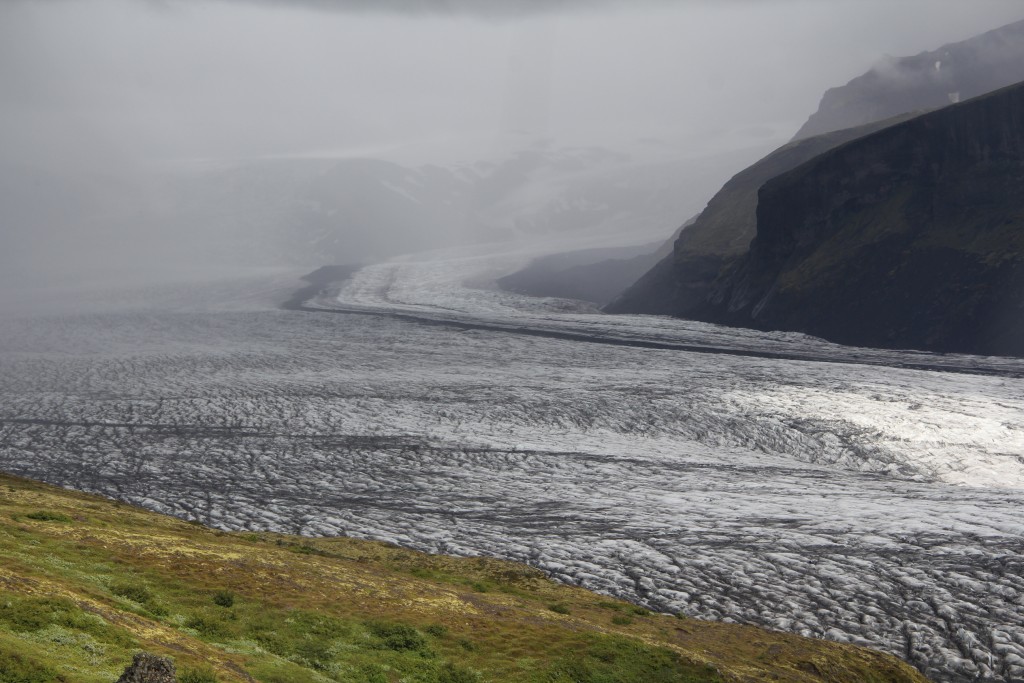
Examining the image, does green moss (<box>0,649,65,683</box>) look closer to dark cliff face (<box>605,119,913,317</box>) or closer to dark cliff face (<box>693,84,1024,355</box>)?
dark cliff face (<box>693,84,1024,355</box>)

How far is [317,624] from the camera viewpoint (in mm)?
23672

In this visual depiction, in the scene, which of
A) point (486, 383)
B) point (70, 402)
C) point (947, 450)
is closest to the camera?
point (947, 450)

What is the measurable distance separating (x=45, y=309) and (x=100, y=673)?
542 ft

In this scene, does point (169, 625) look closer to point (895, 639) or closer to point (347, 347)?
point (895, 639)

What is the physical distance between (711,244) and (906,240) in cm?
4455

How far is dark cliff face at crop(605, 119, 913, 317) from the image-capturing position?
452 ft

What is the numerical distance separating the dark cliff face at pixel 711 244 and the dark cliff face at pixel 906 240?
44.7 feet

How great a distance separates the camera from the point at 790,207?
4749 inches

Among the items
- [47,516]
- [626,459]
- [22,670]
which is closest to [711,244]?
[626,459]

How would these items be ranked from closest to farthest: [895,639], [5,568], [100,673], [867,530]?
[100,673] < [5,568] < [895,639] < [867,530]

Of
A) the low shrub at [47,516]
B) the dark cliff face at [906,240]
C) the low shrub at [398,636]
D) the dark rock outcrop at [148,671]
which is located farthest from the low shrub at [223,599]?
the dark cliff face at [906,240]

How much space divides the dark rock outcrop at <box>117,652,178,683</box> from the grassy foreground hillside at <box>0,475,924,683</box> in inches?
92.1

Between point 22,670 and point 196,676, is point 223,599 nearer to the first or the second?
point 196,676

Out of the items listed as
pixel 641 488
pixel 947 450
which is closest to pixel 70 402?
pixel 641 488
